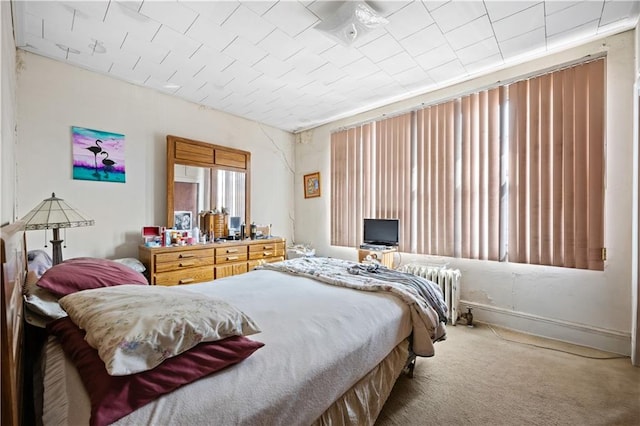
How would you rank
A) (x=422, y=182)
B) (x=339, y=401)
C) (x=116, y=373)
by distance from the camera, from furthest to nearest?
1. (x=422, y=182)
2. (x=339, y=401)
3. (x=116, y=373)

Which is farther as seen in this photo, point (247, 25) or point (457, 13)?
point (247, 25)

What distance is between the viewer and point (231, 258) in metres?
3.72

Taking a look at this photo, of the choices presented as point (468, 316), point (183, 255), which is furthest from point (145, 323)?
point (468, 316)

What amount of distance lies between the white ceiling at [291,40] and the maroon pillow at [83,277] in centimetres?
191

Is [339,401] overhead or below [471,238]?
below

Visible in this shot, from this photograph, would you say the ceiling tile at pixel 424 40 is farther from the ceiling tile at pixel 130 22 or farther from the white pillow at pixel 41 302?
the white pillow at pixel 41 302

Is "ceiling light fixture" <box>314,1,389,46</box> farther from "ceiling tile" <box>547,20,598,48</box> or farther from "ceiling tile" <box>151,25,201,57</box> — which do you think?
"ceiling tile" <box>547,20,598,48</box>

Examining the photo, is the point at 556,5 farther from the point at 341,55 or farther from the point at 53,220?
the point at 53,220

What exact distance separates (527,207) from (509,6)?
1802mm

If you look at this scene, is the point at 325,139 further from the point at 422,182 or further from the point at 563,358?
the point at 563,358

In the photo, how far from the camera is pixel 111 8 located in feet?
6.87

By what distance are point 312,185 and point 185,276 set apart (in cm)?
253

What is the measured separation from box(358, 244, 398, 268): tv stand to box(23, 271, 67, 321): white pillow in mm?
2813

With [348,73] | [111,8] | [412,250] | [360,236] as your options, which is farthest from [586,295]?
[111,8]
